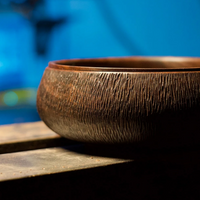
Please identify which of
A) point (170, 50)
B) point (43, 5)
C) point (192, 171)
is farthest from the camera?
point (170, 50)

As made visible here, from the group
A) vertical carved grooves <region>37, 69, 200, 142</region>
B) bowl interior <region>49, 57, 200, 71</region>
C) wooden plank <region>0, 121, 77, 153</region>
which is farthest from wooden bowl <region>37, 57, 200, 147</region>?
bowl interior <region>49, 57, 200, 71</region>

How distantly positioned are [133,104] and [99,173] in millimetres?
181

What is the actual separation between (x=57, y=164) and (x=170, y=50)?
184 cm

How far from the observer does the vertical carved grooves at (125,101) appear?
27.1 inches

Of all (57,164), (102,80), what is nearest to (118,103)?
(102,80)

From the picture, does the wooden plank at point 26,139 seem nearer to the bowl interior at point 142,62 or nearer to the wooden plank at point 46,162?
the wooden plank at point 46,162

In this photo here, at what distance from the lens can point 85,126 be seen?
0.74 metres

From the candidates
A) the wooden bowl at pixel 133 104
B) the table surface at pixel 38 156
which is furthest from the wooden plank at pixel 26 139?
the wooden bowl at pixel 133 104

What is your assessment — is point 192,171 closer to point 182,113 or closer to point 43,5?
point 182,113

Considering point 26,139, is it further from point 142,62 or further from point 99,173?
point 142,62

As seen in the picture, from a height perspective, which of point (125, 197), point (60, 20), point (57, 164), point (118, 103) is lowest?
point (125, 197)

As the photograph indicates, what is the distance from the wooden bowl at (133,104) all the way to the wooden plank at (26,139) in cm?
19

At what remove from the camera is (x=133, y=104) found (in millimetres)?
690

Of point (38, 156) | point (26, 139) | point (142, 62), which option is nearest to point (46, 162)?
point (38, 156)
